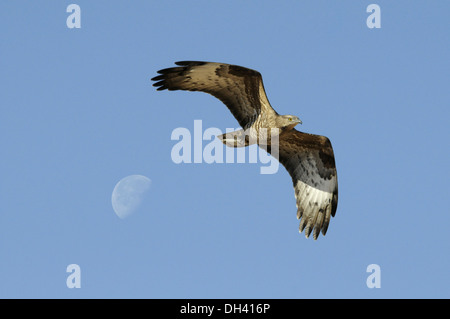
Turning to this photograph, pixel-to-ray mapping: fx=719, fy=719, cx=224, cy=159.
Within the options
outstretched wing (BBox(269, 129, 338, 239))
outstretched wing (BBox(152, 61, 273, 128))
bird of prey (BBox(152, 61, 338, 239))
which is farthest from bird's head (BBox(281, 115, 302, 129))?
outstretched wing (BBox(269, 129, 338, 239))

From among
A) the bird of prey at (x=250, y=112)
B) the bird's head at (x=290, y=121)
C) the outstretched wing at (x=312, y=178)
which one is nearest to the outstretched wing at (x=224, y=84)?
the bird of prey at (x=250, y=112)

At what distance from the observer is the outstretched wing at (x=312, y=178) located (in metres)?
15.0

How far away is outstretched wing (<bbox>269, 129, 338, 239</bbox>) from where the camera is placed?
49.1ft

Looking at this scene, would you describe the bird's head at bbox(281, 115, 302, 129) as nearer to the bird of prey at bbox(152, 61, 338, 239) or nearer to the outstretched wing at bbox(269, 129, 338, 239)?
the bird of prey at bbox(152, 61, 338, 239)

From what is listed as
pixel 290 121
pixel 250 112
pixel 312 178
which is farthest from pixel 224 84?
pixel 312 178

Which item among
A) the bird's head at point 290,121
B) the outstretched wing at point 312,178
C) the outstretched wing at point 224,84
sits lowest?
the outstretched wing at point 312,178

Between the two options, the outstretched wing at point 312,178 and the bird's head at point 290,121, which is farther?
the outstretched wing at point 312,178

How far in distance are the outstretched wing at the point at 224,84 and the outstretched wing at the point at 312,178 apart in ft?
4.57

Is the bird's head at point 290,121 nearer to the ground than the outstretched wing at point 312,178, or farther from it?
farther from it

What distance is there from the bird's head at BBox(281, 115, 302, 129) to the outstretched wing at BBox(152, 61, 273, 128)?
38 centimetres

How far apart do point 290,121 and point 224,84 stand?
1436 mm

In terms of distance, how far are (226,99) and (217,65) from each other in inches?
30.3

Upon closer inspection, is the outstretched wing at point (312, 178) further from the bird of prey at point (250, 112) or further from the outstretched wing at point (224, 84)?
the outstretched wing at point (224, 84)
